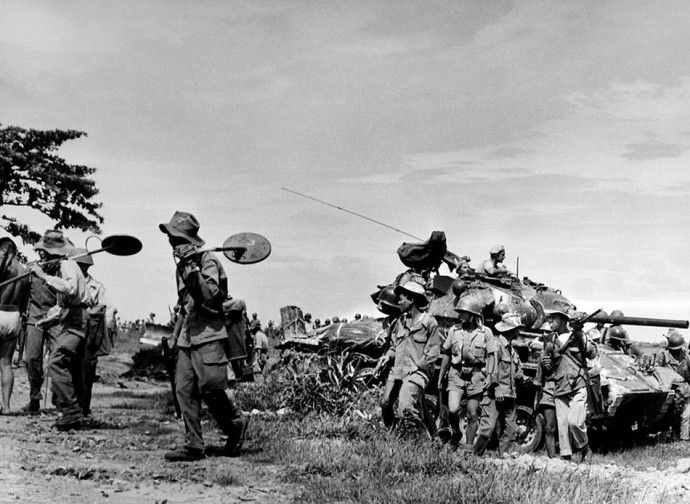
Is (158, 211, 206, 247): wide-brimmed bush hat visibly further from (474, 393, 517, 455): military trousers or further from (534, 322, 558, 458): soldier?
(534, 322, 558, 458): soldier

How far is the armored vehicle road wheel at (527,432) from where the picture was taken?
11.0 m

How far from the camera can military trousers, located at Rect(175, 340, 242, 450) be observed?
26.7 feet

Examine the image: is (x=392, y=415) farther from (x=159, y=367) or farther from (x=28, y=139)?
(x=28, y=139)

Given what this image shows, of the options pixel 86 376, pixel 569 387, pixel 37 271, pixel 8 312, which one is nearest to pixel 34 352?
pixel 8 312

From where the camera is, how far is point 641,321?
443 inches

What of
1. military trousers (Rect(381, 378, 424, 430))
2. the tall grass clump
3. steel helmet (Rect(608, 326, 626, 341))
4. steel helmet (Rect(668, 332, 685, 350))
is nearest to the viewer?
→ military trousers (Rect(381, 378, 424, 430))

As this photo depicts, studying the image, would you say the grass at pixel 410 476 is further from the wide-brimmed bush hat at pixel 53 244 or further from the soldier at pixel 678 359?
the soldier at pixel 678 359

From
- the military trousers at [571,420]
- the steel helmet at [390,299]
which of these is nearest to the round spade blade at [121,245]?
the steel helmet at [390,299]

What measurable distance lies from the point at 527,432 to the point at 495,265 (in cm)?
326

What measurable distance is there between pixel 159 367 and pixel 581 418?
13689mm

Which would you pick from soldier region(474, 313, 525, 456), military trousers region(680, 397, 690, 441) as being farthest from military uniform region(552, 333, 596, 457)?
military trousers region(680, 397, 690, 441)

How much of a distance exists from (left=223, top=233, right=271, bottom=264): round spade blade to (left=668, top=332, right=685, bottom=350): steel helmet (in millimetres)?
9770

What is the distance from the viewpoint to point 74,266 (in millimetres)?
9945

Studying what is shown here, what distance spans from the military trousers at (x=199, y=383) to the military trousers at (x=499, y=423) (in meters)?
2.95
